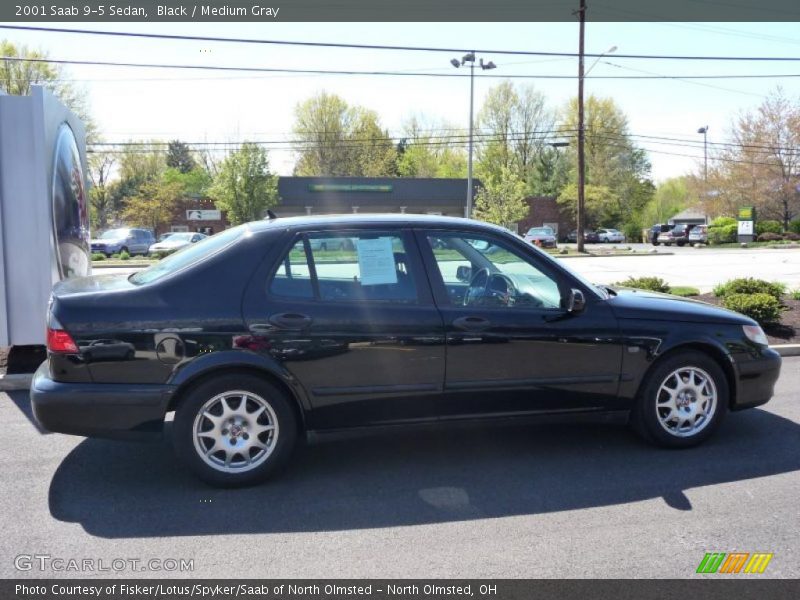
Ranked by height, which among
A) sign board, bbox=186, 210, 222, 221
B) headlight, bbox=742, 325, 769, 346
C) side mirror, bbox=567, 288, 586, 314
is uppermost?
sign board, bbox=186, 210, 222, 221

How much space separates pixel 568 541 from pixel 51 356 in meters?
3.15

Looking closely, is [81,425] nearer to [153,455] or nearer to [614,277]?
[153,455]

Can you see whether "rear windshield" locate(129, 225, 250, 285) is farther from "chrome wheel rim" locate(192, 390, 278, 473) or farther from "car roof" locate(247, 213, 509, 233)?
"chrome wheel rim" locate(192, 390, 278, 473)

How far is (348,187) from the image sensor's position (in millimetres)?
50406

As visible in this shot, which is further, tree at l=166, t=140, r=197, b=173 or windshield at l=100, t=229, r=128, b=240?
tree at l=166, t=140, r=197, b=173

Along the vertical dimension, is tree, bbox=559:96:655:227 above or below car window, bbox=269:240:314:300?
above

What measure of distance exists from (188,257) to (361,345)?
1333mm

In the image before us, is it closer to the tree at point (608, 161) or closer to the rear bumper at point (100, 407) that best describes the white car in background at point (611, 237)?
the tree at point (608, 161)

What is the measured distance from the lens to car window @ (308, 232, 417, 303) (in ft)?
14.1

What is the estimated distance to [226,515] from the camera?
379 cm

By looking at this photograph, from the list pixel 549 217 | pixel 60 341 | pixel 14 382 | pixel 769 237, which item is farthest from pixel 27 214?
pixel 549 217

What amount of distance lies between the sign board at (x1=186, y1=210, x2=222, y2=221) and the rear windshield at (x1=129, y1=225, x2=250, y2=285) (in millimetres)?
44993

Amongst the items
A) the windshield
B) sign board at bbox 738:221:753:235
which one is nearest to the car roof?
the windshield

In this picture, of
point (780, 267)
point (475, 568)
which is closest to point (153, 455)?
point (475, 568)
